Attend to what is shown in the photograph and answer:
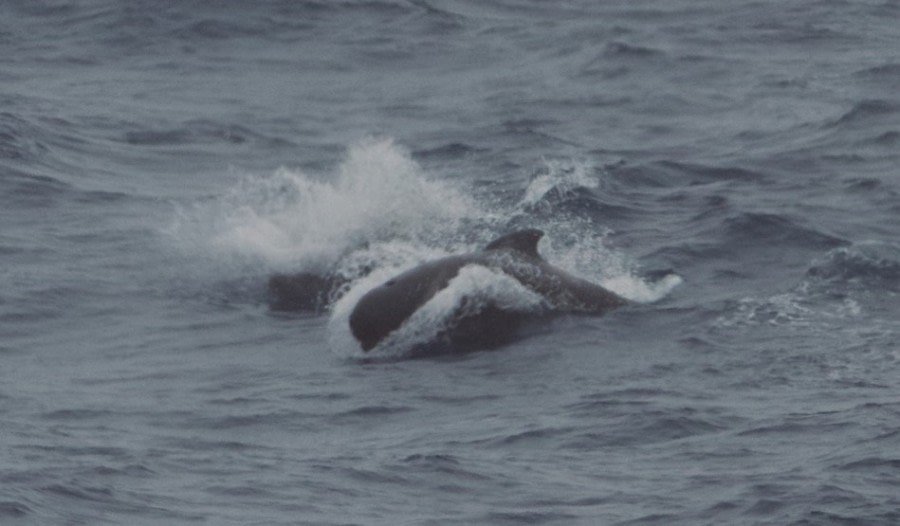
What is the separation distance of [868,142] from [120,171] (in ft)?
31.7

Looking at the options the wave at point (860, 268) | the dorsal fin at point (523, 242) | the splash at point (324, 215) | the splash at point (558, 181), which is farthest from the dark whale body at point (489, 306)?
the splash at point (558, 181)

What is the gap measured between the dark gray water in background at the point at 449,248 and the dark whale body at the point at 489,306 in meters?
0.23

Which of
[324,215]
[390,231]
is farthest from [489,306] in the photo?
[324,215]

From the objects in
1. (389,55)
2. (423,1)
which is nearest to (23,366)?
(389,55)

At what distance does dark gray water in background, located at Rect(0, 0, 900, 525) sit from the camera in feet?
51.9

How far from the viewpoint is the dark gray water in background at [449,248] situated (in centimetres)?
1581

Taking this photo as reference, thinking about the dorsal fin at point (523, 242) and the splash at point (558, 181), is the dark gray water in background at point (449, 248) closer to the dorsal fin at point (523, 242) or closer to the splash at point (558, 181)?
the splash at point (558, 181)

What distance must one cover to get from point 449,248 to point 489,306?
3042 mm

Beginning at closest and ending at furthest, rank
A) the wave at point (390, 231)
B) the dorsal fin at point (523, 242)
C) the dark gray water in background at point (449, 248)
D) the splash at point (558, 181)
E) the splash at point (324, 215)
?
the dark gray water in background at point (449, 248) → the wave at point (390, 231) → the dorsal fin at point (523, 242) → the splash at point (324, 215) → the splash at point (558, 181)

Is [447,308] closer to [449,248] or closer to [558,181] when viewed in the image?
[449,248]

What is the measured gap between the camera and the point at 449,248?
912 inches

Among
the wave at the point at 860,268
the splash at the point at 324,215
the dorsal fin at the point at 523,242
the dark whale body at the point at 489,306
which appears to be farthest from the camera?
the splash at the point at 324,215

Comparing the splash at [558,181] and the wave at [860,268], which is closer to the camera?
the wave at [860,268]

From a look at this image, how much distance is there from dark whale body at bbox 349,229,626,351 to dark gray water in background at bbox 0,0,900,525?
23 centimetres
